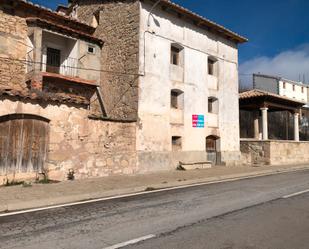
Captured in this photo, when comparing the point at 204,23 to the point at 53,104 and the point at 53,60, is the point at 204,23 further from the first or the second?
the point at 53,104

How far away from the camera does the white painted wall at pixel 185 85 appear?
1675 cm

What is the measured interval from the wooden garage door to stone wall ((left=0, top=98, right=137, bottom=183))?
0.76 ft

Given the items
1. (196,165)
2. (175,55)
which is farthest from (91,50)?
(196,165)

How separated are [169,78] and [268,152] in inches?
365

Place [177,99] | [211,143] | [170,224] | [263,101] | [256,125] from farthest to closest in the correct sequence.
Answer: [256,125] → [263,101] → [211,143] → [177,99] → [170,224]

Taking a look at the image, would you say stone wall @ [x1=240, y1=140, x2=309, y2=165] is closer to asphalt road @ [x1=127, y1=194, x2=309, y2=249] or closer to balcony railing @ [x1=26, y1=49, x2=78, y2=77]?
balcony railing @ [x1=26, y1=49, x2=78, y2=77]

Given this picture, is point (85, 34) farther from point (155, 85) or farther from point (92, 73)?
point (155, 85)

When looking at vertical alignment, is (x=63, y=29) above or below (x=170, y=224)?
above

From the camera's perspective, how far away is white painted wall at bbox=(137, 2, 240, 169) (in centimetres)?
1675

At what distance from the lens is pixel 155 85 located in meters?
17.2

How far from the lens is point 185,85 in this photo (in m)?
18.8

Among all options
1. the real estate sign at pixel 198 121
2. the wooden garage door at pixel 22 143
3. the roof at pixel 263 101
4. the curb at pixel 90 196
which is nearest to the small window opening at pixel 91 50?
the real estate sign at pixel 198 121

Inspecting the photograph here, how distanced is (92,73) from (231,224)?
1446cm

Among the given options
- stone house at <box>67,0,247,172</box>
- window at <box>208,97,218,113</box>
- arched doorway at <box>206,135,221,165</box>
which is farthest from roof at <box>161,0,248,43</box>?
arched doorway at <box>206,135,221,165</box>
